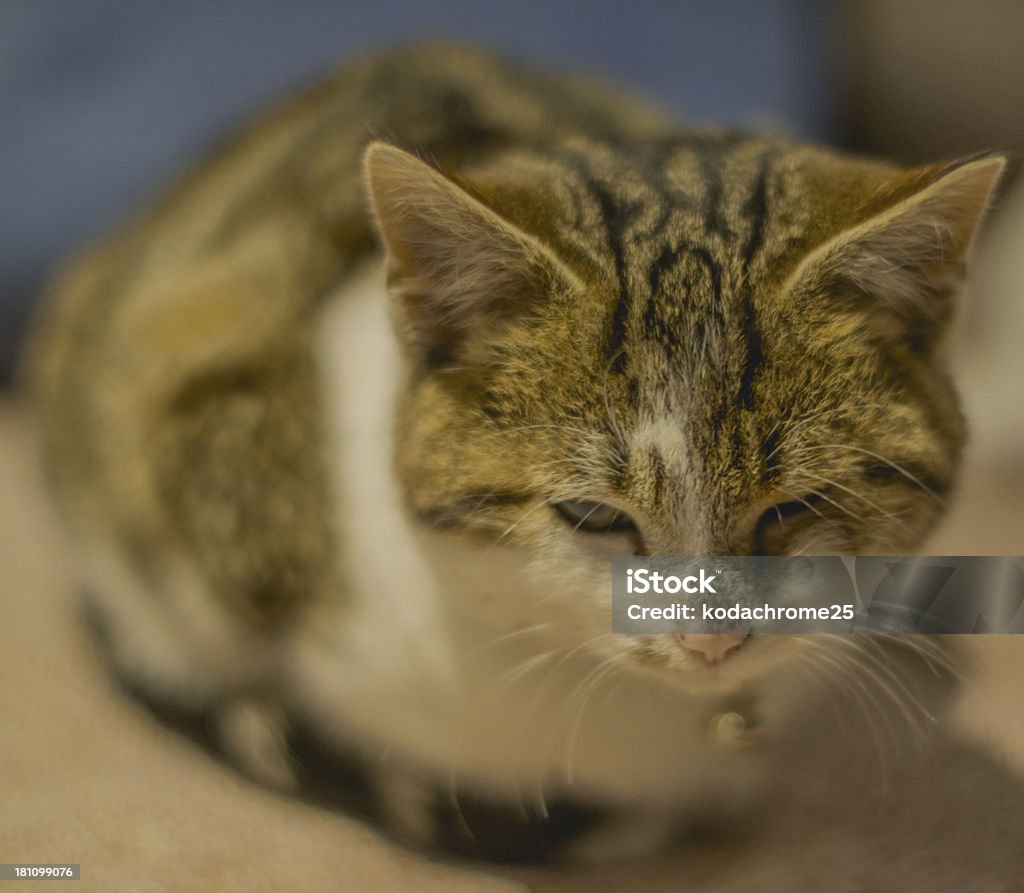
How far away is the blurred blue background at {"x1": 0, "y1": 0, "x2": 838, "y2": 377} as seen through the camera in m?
1.60

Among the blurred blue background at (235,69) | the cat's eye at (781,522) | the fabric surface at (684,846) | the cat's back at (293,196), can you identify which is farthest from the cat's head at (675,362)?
the blurred blue background at (235,69)

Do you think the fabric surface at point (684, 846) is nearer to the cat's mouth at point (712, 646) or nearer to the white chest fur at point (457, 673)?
the white chest fur at point (457, 673)

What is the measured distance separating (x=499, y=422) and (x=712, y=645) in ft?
0.74

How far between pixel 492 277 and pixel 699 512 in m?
0.23

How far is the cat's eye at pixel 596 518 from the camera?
683 millimetres

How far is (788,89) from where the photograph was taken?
1.72 meters

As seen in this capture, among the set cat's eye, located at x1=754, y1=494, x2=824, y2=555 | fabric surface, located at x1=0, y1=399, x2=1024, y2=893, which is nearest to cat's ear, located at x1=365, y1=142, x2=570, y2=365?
cat's eye, located at x1=754, y1=494, x2=824, y2=555

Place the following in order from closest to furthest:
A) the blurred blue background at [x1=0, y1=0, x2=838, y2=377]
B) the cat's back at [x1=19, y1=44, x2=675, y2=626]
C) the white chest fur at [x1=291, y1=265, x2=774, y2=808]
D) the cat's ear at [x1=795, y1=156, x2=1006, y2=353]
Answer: the cat's ear at [x1=795, y1=156, x2=1006, y2=353] < the white chest fur at [x1=291, y1=265, x2=774, y2=808] < the cat's back at [x1=19, y1=44, x2=675, y2=626] < the blurred blue background at [x1=0, y1=0, x2=838, y2=377]

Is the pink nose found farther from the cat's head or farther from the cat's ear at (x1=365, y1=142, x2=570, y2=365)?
the cat's ear at (x1=365, y1=142, x2=570, y2=365)

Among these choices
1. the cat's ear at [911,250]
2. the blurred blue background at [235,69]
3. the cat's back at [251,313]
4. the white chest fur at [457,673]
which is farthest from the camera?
the blurred blue background at [235,69]

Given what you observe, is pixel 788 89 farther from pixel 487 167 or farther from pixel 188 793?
pixel 188 793

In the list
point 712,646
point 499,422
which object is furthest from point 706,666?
point 499,422

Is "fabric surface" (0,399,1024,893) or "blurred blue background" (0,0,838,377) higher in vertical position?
"blurred blue background" (0,0,838,377)

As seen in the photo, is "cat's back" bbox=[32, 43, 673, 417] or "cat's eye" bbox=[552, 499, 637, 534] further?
"cat's back" bbox=[32, 43, 673, 417]
